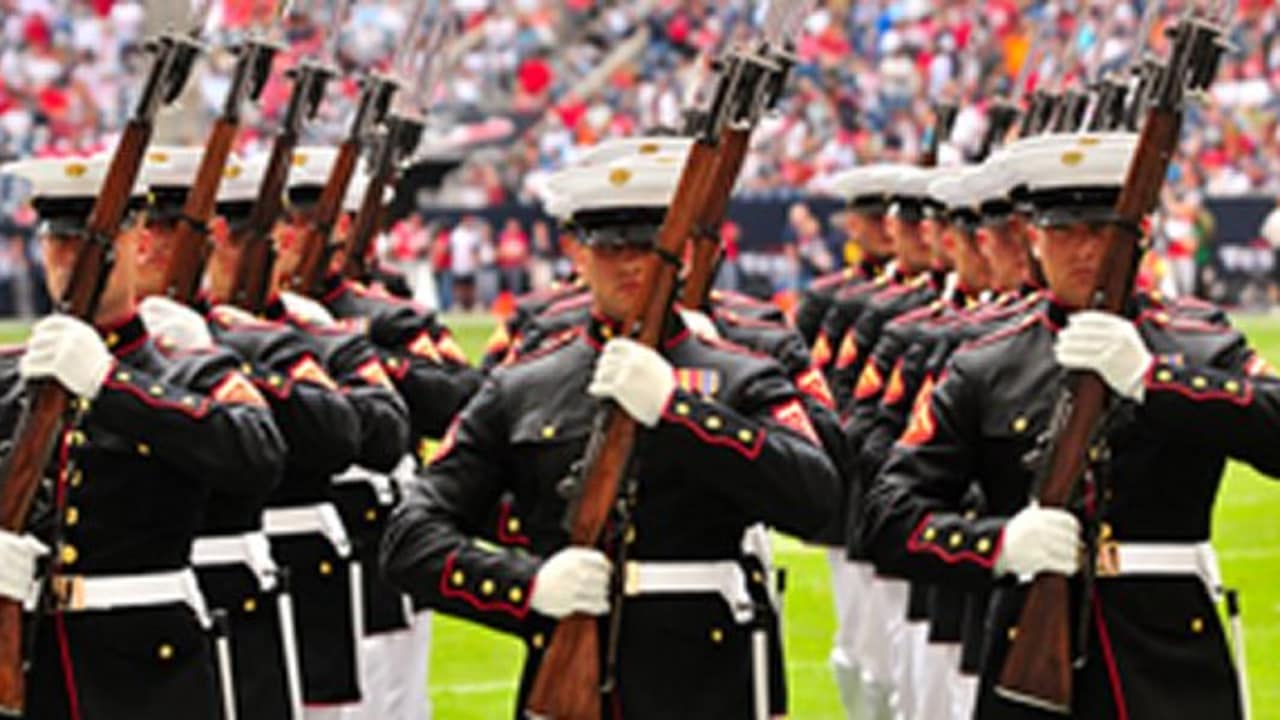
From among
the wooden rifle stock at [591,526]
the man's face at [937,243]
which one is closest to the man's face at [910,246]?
the man's face at [937,243]

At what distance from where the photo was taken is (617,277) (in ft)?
18.7

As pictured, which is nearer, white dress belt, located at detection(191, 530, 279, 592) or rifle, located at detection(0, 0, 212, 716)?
rifle, located at detection(0, 0, 212, 716)

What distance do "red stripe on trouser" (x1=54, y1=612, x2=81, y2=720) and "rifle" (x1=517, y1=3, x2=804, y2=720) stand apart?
1.17 meters

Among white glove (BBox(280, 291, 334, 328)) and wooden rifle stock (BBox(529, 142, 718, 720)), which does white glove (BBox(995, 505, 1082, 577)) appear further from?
white glove (BBox(280, 291, 334, 328))

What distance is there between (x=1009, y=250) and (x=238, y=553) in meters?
2.48

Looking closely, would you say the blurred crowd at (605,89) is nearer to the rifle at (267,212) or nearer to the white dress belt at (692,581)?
the rifle at (267,212)

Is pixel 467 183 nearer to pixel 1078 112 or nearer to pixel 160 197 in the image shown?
pixel 1078 112

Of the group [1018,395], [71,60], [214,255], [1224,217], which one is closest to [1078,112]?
[214,255]

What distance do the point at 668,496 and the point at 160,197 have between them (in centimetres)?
267

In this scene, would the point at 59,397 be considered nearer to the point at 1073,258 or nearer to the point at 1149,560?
the point at 1073,258

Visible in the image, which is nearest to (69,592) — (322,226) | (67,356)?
(67,356)

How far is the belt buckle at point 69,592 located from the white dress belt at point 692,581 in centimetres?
122

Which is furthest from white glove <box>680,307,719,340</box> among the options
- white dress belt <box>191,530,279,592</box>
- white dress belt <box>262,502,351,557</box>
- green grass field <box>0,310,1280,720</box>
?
green grass field <box>0,310,1280,720</box>

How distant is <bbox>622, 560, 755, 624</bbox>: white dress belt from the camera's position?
18.5ft
